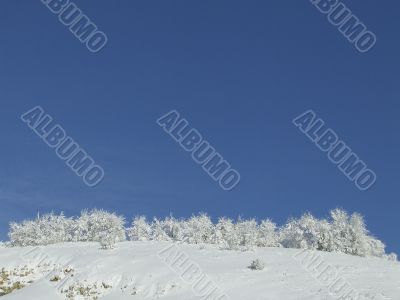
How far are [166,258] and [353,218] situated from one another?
22.2 metres

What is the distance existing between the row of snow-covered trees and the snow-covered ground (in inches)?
131

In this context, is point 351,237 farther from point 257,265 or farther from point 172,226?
point 172,226

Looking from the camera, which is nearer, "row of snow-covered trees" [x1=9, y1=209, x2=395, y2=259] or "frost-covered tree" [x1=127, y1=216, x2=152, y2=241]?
Answer: "row of snow-covered trees" [x1=9, y1=209, x2=395, y2=259]

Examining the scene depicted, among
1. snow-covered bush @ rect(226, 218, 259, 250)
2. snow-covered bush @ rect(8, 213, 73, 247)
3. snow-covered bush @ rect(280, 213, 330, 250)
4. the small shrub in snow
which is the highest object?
snow-covered bush @ rect(280, 213, 330, 250)

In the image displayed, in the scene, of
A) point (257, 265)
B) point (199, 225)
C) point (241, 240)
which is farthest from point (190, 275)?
point (199, 225)

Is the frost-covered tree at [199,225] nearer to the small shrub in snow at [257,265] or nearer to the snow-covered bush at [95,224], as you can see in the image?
the snow-covered bush at [95,224]

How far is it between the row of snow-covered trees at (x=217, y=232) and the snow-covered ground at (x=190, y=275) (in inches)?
131

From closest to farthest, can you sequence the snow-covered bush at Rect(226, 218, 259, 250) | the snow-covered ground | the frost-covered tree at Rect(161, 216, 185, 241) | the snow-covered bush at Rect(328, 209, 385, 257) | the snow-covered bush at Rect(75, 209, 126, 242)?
the snow-covered ground < the snow-covered bush at Rect(226, 218, 259, 250) < the snow-covered bush at Rect(328, 209, 385, 257) < the snow-covered bush at Rect(75, 209, 126, 242) < the frost-covered tree at Rect(161, 216, 185, 241)

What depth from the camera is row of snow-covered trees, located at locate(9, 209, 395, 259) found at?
4466cm

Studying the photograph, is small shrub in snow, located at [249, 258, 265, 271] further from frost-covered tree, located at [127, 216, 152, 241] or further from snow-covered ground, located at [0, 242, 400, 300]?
frost-covered tree, located at [127, 216, 152, 241]

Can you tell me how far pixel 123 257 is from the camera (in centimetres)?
3291

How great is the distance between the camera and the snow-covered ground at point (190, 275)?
2486 cm

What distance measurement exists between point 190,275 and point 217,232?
116 ft

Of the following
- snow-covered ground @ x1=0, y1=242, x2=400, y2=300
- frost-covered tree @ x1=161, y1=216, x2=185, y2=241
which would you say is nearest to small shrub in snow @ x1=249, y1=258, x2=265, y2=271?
snow-covered ground @ x1=0, y1=242, x2=400, y2=300
